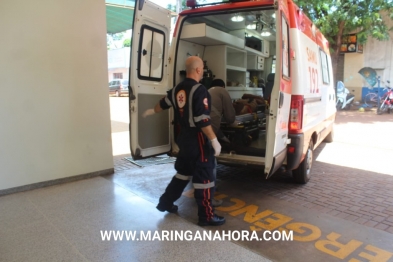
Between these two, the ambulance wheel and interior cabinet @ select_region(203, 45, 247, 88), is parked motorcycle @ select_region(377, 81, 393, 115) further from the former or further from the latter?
the ambulance wheel

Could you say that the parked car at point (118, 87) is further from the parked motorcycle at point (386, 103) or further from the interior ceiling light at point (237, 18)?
the interior ceiling light at point (237, 18)

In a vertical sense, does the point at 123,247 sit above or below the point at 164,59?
below

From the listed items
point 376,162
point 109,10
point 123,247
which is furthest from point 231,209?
point 109,10

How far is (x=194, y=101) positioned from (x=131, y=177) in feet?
7.46

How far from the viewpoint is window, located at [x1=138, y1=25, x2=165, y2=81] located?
378cm

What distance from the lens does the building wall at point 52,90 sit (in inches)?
151

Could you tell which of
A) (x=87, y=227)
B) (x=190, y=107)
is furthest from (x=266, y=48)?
(x=87, y=227)

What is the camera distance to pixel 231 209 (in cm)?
376

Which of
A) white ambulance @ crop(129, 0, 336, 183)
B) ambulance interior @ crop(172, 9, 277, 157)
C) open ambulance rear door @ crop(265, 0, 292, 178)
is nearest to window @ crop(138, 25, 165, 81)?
white ambulance @ crop(129, 0, 336, 183)

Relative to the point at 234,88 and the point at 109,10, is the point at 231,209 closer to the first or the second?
the point at 234,88

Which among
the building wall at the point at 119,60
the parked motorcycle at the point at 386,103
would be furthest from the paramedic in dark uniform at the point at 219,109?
the building wall at the point at 119,60

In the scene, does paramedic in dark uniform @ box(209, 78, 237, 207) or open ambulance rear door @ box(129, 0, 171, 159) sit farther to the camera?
paramedic in dark uniform @ box(209, 78, 237, 207)

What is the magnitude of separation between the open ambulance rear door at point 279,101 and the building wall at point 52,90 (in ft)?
8.60

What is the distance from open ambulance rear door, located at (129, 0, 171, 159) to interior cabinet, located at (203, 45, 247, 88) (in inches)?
75.8
